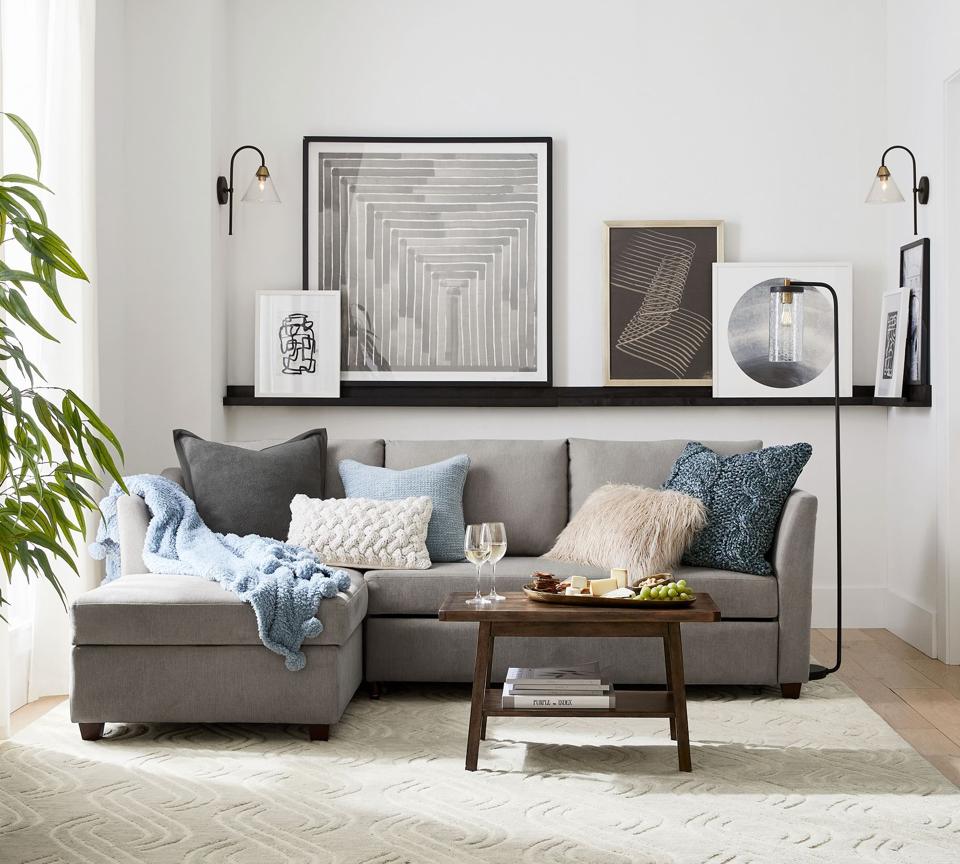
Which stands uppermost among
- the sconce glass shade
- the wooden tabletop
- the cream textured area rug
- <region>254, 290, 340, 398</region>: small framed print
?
the sconce glass shade

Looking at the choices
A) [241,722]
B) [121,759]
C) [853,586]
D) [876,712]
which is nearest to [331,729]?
[241,722]

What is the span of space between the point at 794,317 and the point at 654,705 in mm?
1762

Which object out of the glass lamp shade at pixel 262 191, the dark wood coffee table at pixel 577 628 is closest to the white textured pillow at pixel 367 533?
the dark wood coffee table at pixel 577 628

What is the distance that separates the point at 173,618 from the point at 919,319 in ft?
10.4

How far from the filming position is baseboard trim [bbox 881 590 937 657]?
Answer: 14.4 ft

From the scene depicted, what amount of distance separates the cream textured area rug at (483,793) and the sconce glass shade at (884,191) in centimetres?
215

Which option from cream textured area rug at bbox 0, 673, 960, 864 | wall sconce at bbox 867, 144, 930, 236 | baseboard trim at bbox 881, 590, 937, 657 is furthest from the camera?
wall sconce at bbox 867, 144, 930, 236

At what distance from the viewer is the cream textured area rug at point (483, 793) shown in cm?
245

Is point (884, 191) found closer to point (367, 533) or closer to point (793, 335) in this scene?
point (793, 335)

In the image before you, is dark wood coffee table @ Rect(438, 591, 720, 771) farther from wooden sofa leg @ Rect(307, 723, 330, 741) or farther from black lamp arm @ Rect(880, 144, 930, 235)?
black lamp arm @ Rect(880, 144, 930, 235)

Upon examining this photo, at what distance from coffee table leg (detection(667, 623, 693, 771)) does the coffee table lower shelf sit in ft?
0.26

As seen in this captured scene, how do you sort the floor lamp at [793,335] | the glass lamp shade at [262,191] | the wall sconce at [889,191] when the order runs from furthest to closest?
the glass lamp shade at [262,191]
the wall sconce at [889,191]
the floor lamp at [793,335]

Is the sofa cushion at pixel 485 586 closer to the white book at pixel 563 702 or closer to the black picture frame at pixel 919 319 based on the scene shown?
the white book at pixel 563 702

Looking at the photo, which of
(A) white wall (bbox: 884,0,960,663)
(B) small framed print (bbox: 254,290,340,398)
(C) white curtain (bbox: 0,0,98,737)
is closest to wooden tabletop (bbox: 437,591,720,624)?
(C) white curtain (bbox: 0,0,98,737)
